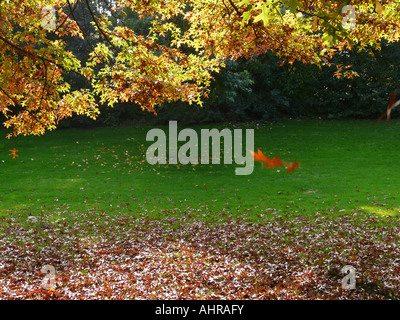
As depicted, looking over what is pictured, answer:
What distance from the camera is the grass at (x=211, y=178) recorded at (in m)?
10.6

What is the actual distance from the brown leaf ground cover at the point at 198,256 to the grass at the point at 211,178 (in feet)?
3.16

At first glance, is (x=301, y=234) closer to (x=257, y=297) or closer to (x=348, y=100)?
(x=257, y=297)

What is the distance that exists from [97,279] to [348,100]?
2084cm

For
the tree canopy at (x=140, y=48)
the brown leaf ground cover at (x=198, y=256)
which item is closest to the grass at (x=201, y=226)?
the brown leaf ground cover at (x=198, y=256)

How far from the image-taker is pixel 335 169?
47.5ft

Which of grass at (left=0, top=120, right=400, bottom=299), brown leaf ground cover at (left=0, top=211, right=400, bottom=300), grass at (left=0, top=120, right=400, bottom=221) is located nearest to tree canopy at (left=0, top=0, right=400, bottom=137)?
brown leaf ground cover at (left=0, top=211, right=400, bottom=300)

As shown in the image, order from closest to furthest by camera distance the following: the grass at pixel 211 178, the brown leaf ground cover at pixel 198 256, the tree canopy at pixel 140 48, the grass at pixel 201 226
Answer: the brown leaf ground cover at pixel 198 256 < the grass at pixel 201 226 < the tree canopy at pixel 140 48 < the grass at pixel 211 178

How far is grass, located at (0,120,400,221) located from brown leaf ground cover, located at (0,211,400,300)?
962 millimetres

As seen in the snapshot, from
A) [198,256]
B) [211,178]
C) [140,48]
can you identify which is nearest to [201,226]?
[198,256]

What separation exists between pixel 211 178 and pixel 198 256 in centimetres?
711

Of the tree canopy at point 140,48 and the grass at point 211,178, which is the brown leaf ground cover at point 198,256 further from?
the tree canopy at point 140,48

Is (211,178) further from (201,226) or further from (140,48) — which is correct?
(140,48)
